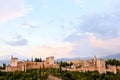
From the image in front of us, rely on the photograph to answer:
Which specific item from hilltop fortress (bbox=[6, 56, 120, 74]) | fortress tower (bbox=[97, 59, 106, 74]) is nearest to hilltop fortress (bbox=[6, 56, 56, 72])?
hilltop fortress (bbox=[6, 56, 120, 74])

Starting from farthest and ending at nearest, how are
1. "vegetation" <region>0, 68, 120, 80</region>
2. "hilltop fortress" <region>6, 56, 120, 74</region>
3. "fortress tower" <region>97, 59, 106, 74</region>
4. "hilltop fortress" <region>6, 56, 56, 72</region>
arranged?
"fortress tower" <region>97, 59, 106, 74</region>, "hilltop fortress" <region>6, 56, 120, 74</region>, "hilltop fortress" <region>6, 56, 56, 72</region>, "vegetation" <region>0, 68, 120, 80</region>

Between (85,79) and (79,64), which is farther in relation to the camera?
(79,64)

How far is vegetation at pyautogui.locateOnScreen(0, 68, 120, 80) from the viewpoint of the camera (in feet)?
151

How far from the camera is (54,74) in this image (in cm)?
4738

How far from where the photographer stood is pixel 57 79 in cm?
4669

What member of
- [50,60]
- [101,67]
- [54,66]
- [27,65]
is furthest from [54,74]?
[101,67]

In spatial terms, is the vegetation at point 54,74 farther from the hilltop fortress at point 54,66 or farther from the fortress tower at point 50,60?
the fortress tower at point 50,60

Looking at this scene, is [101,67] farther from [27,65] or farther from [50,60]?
[27,65]

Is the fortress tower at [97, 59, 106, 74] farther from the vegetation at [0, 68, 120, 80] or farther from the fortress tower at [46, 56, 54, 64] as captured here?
the fortress tower at [46, 56, 54, 64]

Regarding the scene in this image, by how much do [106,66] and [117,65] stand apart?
2608mm

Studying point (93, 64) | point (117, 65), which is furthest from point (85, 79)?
point (117, 65)

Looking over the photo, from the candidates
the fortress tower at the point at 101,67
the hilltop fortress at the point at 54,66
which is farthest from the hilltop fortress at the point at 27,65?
the fortress tower at the point at 101,67

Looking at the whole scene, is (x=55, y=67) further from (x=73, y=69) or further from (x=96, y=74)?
(x=96, y=74)

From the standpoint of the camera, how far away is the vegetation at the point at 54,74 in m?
46.1
